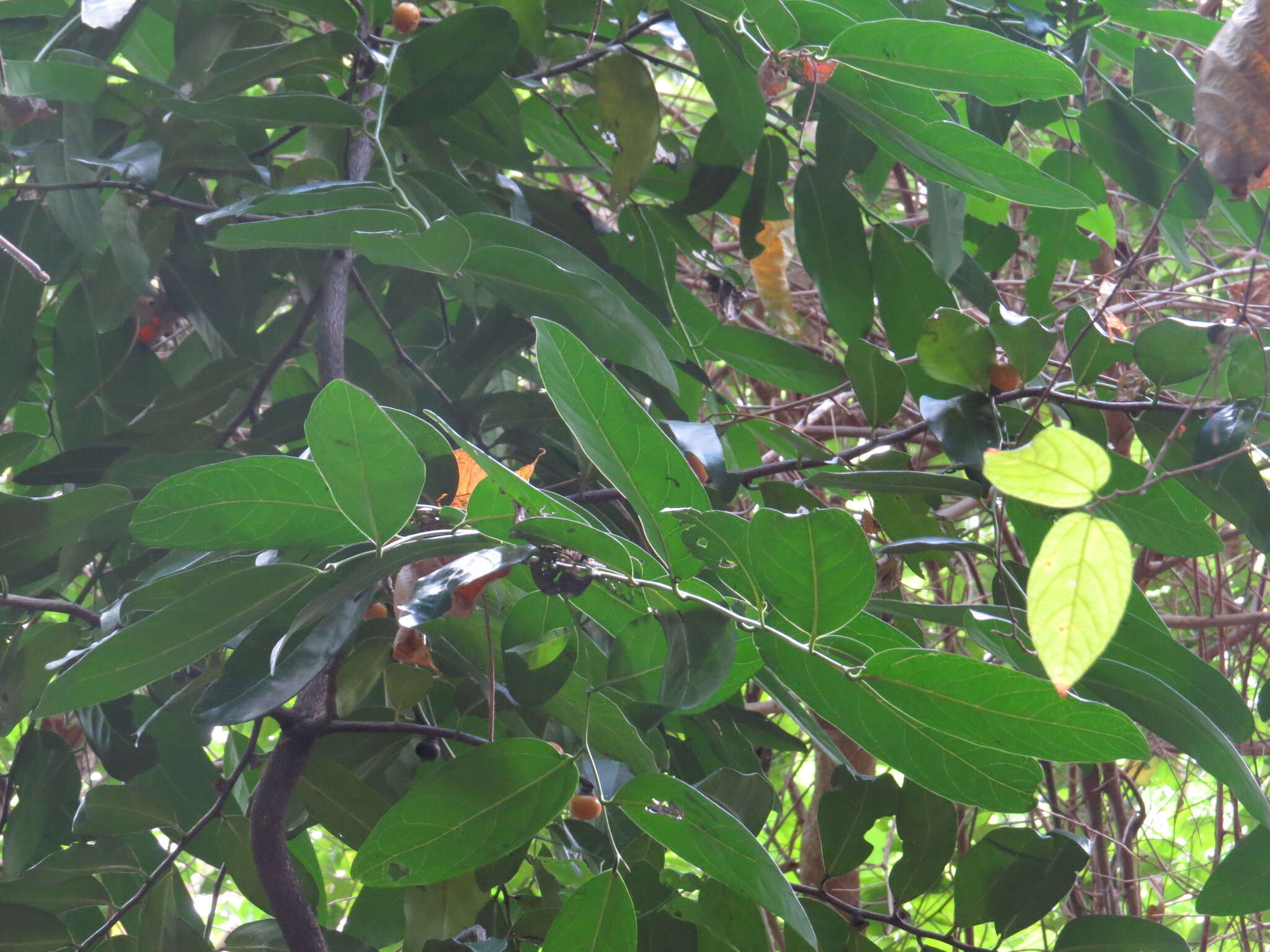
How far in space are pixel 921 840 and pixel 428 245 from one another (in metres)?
0.47

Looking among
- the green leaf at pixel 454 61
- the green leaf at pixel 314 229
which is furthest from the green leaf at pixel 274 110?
the green leaf at pixel 314 229

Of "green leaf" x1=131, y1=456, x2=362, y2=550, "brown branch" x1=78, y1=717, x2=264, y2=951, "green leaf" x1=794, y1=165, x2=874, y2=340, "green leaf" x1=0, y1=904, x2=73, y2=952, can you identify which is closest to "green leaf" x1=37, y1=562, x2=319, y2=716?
"green leaf" x1=131, y1=456, x2=362, y2=550

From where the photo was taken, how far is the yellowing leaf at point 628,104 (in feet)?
2.45

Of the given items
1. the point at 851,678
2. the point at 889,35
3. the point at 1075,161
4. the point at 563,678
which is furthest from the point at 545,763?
the point at 1075,161

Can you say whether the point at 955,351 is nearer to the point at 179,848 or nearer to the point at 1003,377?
the point at 1003,377

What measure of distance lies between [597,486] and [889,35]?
1.18 ft

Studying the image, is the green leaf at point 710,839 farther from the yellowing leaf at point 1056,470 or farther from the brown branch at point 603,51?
the brown branch at point 603,51

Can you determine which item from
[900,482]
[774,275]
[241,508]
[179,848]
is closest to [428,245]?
[241,508]

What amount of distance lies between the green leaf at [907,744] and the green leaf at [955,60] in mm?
336

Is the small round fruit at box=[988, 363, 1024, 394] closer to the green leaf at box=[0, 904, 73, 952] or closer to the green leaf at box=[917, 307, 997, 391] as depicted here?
the green leaf at box=[917, 307, 997, 391]

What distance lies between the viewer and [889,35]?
57 centimetres

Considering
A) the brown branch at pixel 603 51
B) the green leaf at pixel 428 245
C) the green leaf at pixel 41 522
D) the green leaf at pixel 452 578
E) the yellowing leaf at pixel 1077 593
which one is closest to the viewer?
the yellowing leaf at pixel 1077 593

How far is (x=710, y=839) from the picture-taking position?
0.47 m

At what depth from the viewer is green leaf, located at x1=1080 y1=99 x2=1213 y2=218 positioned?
0.81 meters
